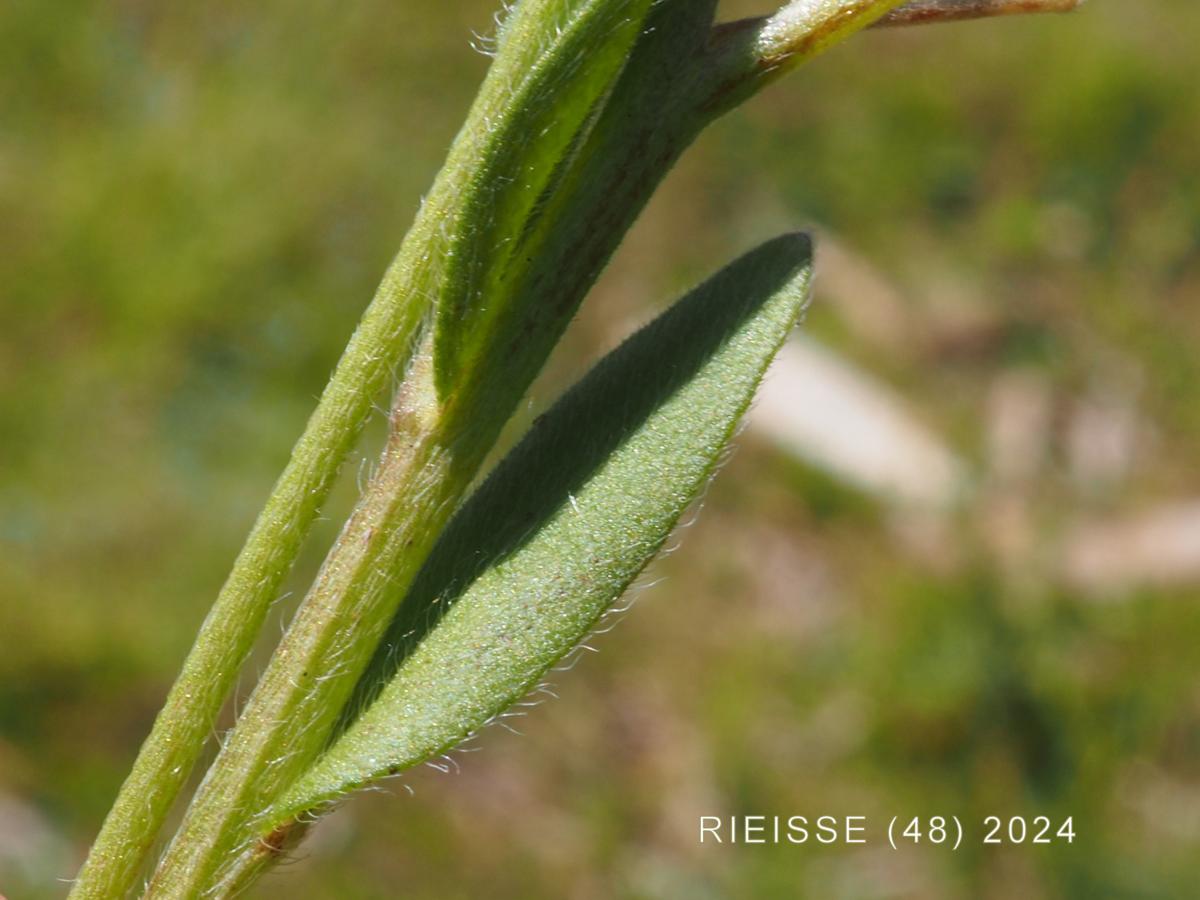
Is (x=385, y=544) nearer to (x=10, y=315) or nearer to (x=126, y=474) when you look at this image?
(x=126, y=474)

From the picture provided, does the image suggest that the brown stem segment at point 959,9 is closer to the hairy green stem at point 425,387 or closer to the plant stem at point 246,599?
the hairy green stem at point 425,387

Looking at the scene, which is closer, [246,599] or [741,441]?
[246,599]

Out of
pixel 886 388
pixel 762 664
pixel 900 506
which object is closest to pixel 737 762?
pixel 762 664

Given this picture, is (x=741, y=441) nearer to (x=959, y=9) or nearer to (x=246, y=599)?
(x=959, y=9)

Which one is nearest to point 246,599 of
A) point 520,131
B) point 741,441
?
point 520,131

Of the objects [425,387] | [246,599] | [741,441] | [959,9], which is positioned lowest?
[246,599]

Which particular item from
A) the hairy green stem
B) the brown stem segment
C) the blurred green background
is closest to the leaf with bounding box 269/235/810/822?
the hairy green stem
